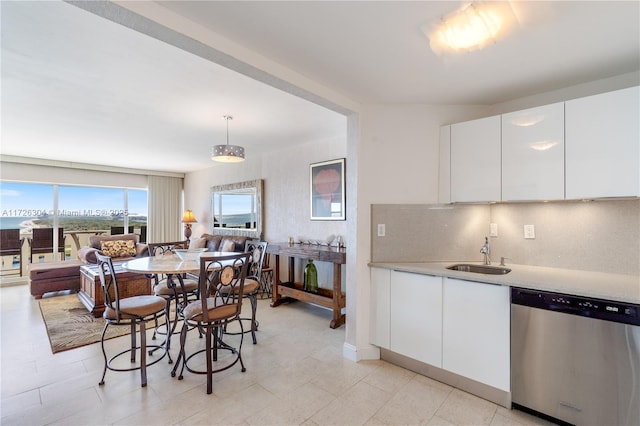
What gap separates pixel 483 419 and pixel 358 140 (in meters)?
2.29

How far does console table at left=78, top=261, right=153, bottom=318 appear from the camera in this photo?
3.80 meters

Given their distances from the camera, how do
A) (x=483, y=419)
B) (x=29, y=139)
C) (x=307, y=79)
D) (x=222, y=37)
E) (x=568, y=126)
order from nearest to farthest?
(x=222, y=37)
(x=483, y=419)
(x=568, y=126)
(x=307, y=79)
(x=29, y=139)

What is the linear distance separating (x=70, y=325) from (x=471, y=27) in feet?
16.0

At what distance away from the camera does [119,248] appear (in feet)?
19.2

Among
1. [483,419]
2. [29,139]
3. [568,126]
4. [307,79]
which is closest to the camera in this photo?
[483,419]

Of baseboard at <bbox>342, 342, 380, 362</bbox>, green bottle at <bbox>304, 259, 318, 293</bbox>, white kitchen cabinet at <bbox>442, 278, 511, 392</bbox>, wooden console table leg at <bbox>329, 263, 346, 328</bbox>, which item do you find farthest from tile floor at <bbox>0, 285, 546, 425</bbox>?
green bottle at <bbox>304, 259, 318, 293</bbox>

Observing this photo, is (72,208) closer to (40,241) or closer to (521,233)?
(40,241)

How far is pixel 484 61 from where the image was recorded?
195 cm

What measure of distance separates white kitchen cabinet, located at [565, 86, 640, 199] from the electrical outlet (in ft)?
1.56

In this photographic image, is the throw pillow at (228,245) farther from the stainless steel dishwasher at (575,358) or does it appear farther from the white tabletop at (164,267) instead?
the stainless steel dishwasher at (575,358)

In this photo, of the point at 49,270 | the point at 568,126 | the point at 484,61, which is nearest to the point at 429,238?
the point at 568,126

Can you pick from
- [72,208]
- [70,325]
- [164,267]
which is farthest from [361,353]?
[72,208]

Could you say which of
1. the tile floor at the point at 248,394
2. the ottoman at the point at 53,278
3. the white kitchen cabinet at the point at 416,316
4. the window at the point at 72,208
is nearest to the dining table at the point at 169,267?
the tile floor at the point at 248,394

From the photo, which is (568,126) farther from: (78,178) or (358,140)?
(78,178)
